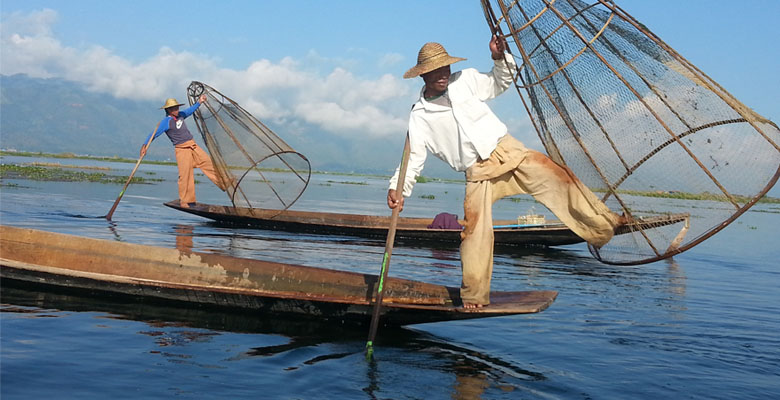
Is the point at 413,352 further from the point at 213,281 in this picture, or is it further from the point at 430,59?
the point at 430,59

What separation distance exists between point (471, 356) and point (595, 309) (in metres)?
2.73

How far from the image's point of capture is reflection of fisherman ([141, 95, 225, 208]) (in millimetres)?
11875

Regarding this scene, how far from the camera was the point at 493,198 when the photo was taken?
15.7 feet

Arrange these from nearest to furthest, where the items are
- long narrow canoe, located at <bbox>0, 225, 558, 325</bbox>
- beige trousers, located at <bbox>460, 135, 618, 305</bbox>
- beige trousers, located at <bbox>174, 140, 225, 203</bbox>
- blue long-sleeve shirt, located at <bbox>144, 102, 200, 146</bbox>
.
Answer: beige trousers, located at <bbox>460, 135, 618, 305</bbox>, long narrow canoe, located at <bbox>0, 225, 558, 325</bbox>, blue long-sleeve shirt, located at <bbox>144, 102, 200, 146</bbox>, beige trousers, located at <bbox>174, 140, 225, 203</bbox>

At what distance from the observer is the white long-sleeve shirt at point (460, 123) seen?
4527 mm

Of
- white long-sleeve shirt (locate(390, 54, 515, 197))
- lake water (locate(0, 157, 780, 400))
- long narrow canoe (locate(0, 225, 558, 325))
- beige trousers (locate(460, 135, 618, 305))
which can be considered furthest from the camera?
long narrow canoe (locate(0, 225, 558, 325))

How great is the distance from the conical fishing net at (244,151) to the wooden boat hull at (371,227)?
50 cm

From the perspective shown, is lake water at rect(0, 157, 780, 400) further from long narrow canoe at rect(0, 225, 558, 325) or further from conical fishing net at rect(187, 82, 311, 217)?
conical fishing net at rect(187, 82, 311, 217)

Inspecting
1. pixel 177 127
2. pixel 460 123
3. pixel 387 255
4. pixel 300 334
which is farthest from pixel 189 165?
pixel 460 123

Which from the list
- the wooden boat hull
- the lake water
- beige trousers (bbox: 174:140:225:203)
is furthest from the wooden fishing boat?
the lake water

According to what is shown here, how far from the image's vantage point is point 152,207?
1609 centimetres

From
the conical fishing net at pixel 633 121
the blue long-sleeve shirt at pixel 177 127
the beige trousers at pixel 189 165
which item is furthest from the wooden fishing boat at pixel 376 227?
the conical fishing net at pixel 633 121

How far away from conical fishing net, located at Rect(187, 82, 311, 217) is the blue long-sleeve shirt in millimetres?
304

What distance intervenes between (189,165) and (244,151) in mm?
1114
